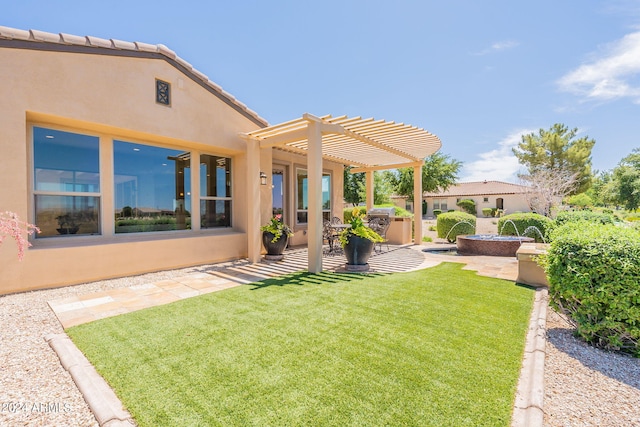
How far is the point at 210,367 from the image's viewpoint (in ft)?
8.71

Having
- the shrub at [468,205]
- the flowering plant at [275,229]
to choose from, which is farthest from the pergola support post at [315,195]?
the shrub at [468,205]

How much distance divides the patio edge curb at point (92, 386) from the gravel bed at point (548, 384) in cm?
5

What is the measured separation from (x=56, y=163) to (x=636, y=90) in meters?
30.0

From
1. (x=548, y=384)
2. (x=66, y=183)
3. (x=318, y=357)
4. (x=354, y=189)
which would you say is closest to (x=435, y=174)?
(x=354, y=189)

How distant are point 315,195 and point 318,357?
4.29 m

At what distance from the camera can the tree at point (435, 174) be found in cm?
2686

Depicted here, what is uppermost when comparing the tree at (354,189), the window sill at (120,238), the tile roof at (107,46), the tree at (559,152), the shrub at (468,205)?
the tree at (559,152)

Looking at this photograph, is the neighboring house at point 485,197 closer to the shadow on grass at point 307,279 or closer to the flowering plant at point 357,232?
the flowering plant at point 357,232

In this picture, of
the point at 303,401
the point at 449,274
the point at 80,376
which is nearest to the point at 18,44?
the point at 80,376

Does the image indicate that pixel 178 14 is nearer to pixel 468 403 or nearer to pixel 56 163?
pixel 56 163

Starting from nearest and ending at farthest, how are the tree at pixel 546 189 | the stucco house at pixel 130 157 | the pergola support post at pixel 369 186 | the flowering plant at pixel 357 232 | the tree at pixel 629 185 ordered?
the stucco house at pixel 130 157 < the flowering plant at pixel 357 232 < the pergola support post at pixel 369 186 < the tree at pixel 546 189 < the tree at pixel 629 185

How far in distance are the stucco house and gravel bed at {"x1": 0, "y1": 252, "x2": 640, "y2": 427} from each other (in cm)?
238

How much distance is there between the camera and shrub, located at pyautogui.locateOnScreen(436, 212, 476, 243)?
12.6 m

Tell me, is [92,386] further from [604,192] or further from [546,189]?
[604,192]
